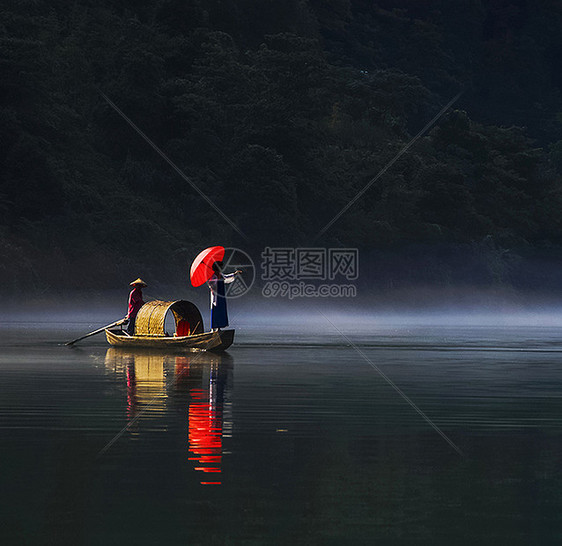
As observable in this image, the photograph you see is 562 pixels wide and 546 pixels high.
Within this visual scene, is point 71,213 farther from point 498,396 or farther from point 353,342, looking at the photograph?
point 498,396

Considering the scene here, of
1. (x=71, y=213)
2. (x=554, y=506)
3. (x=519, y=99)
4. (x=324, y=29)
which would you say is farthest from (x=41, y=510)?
(x=519, y=99)

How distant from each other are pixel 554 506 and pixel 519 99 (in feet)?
386

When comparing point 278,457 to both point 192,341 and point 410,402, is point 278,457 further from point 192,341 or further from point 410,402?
point 192,341

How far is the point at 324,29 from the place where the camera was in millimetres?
115062

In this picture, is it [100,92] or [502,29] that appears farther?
[502,29]

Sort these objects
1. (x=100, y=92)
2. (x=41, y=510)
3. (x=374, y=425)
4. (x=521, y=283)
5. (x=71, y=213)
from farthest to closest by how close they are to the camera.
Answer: (x=521, y=283) < (x=100, y=92) < (x=71, y=213) < (x=374, y=425) < (x=41, y=510)

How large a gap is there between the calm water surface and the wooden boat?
7.82 m

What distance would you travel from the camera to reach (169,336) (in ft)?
119

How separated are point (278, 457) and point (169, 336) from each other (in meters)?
23.4

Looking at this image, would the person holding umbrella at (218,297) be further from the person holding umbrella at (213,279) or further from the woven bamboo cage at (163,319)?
the woven bamboo cage at (163,319)

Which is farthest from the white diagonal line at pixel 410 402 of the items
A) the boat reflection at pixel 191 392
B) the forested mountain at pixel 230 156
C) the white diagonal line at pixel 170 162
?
the white diagonal line at pixel 170 162

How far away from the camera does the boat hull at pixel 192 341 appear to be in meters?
34.7

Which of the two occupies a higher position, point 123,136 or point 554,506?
point 123,136

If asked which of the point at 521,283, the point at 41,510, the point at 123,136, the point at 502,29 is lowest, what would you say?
the point at 41,510
